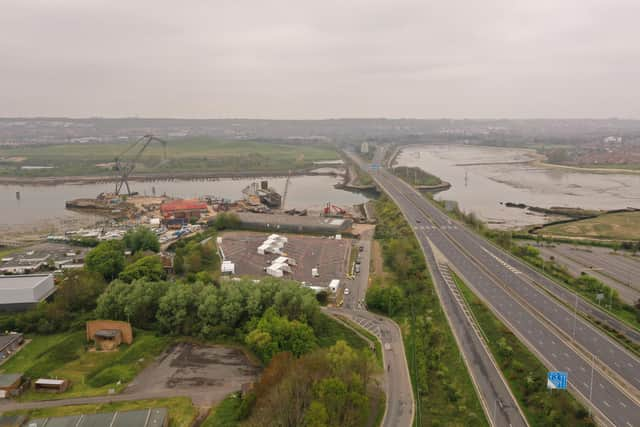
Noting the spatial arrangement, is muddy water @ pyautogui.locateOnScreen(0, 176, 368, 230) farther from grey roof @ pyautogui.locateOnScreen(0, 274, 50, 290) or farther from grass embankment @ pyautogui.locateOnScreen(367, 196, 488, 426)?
grass embankment @ pyautogui.locateOnScreen(367, 196, 488, 426)

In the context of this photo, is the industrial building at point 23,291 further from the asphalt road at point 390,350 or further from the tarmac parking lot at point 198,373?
the asphalt road at point 390,350

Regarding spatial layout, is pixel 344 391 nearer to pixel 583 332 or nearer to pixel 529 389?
pixel 529 389

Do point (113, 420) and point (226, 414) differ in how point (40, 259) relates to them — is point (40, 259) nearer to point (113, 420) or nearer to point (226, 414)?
point (113, 420)

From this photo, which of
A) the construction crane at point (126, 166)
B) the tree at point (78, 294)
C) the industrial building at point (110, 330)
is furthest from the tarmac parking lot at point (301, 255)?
the construction crane at point (126, 166)

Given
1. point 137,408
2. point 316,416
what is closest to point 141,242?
point 137,408

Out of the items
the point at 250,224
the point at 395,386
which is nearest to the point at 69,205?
the point at 250,224

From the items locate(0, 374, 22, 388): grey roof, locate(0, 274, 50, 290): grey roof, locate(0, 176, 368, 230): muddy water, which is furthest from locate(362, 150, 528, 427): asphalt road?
locate(0, 176, 368, 230): muddy water
